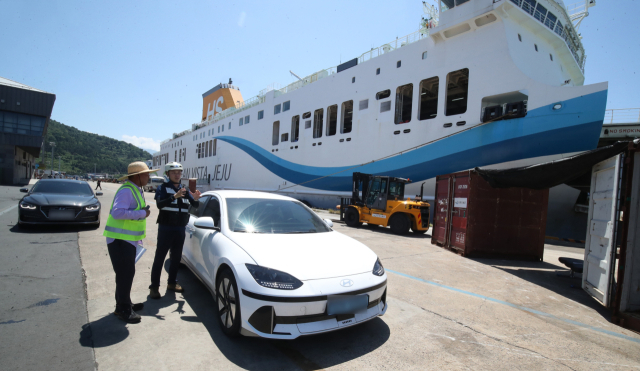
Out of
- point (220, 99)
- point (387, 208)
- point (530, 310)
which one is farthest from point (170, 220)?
point (220, 99)

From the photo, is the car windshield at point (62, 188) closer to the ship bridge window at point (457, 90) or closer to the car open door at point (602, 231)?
the car open door at point (602, 231)

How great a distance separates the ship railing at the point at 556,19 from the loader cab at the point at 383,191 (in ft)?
29.4

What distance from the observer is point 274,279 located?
2447 millimetres

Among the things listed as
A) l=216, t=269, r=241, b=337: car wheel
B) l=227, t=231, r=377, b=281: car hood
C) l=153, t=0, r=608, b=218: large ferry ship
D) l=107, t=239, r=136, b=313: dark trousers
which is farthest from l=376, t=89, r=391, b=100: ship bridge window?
l=107, t=239, r=136, b=313: dark trousers

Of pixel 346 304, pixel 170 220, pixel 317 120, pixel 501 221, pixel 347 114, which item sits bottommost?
pixel 346 304

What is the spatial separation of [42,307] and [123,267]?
3.61 ft

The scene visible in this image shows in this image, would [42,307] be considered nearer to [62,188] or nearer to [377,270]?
[377,270]

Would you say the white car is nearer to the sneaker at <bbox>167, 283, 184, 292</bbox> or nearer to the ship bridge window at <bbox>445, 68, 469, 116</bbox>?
the sneaker at <bbox>167, 283, 184, 292</bbox>

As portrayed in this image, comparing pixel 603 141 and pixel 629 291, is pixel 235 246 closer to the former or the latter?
pixel 629 291

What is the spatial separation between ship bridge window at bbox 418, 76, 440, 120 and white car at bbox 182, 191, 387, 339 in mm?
12657

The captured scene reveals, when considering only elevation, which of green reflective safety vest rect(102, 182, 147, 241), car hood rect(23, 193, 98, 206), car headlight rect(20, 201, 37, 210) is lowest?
car headlight rect(20, 201, 37, 210)

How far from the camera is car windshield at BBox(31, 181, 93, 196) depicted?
7389mm

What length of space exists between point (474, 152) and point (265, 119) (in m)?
17.3

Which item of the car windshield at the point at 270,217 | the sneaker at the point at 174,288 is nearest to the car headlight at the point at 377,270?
the car windshield at the point at 270,217
